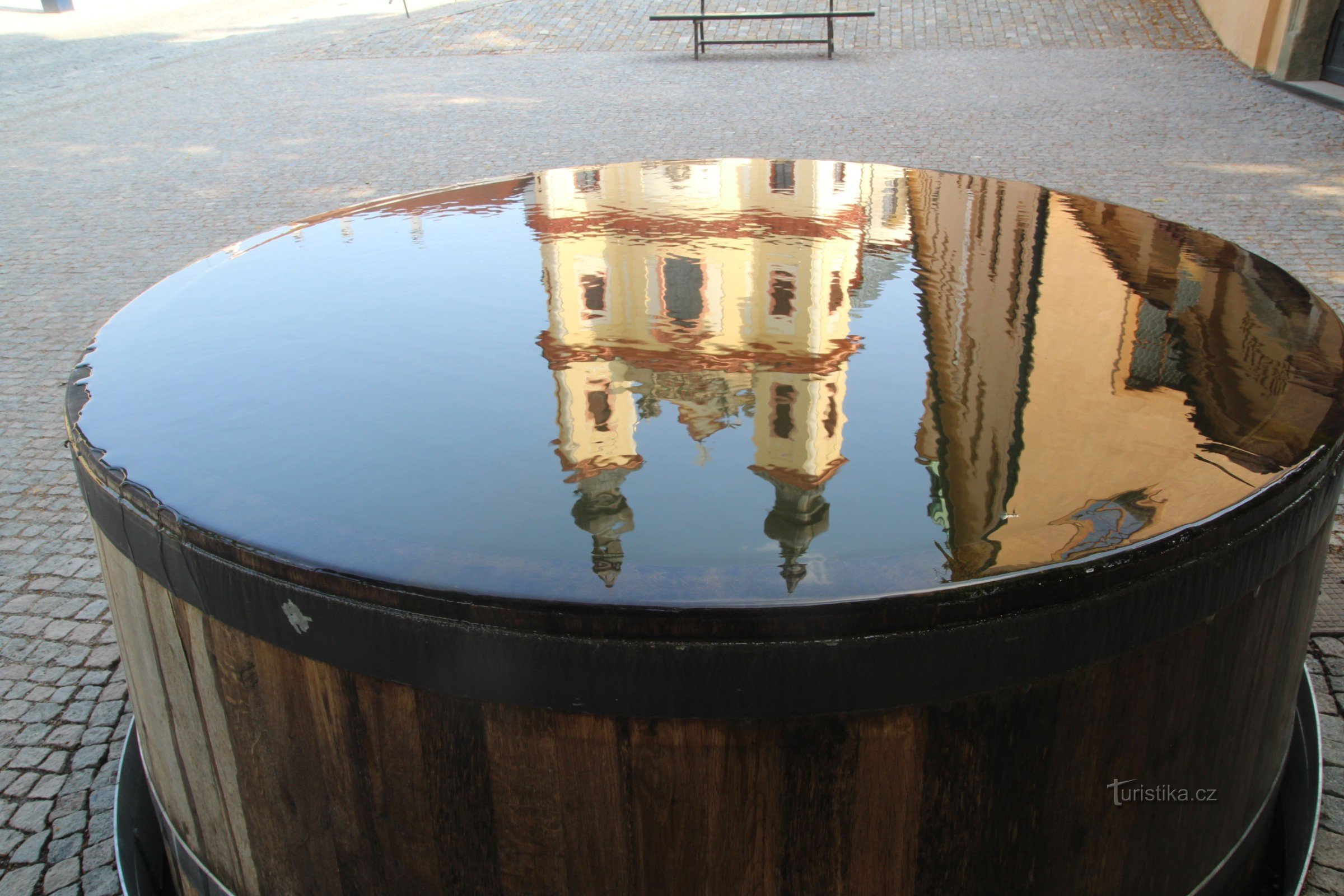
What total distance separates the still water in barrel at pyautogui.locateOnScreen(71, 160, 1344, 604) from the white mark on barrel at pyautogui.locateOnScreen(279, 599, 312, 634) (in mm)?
73

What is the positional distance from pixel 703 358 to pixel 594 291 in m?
0.46

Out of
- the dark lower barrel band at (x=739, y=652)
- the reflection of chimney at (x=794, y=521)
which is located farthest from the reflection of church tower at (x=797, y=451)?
the dark lower barrel band at (x=739, y=652)

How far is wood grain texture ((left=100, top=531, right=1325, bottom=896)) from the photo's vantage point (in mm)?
1307

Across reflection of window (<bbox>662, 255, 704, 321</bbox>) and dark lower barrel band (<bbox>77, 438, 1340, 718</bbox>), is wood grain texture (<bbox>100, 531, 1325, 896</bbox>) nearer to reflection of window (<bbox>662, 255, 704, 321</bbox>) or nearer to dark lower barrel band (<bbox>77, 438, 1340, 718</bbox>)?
dark lower barrel band (<bbox>77, 438, 1340, 718</bbox>)

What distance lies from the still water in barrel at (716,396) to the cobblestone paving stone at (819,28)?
41.6 ft

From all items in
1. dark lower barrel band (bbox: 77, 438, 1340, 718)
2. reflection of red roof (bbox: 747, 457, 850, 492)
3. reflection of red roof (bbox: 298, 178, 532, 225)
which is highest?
reflection of red roof (bbox: 298, 178, 532, 225)

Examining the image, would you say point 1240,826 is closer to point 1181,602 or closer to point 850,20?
point 1181,602

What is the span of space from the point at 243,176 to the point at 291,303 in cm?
746

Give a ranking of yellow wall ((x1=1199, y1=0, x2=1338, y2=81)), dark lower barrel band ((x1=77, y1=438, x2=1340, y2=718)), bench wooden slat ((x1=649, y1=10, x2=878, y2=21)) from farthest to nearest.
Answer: bench wooden slat ((x1=649, y1=10, x2=878, y2=21))
yellow wall ((x1=1199, y1=0, x2=1338, y2=81))
dark lower barrel band ((x1=77, y1=438, x2=1340, y2=718))

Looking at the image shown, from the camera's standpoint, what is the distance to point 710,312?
217 cm

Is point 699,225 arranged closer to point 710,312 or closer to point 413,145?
point 710,312

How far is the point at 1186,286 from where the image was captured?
7.37 ft

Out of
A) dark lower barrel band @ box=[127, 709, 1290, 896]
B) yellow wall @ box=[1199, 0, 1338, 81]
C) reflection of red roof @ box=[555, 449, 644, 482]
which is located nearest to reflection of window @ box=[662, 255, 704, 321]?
reflection of red roof @ box=[555, 449, 644, 482]

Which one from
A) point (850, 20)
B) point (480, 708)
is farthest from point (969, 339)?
point (850, 20)
